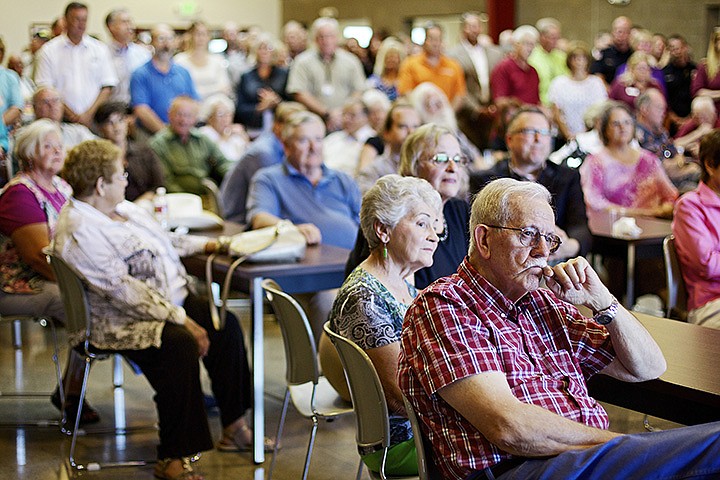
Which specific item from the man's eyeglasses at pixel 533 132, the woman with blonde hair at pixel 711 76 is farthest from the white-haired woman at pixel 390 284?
the woman with blonde hair at pixel 711 76

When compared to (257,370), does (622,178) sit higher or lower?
higher

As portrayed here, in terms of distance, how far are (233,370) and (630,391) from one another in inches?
79.3

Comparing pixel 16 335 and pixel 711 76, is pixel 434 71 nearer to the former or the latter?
pixel 711 76

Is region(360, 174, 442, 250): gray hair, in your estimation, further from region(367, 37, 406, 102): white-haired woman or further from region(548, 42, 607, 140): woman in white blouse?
region(367, 37, 406, 102): white-haired woman

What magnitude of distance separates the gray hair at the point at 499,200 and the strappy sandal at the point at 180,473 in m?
1.80

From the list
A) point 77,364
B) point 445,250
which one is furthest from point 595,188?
point 77,364

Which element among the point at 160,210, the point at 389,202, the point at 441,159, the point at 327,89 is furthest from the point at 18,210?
the point at 327,89

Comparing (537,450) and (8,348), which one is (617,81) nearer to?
(8,348)

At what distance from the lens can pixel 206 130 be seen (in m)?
8.04

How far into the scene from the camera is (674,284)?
4.07 meters

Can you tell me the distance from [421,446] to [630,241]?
271cm

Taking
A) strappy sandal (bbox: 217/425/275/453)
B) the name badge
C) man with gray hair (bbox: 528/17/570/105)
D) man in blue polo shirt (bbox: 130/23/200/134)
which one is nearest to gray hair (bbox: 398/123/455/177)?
strappy sandal (bbox: 217/425/275/453)

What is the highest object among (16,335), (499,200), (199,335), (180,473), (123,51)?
(123,51)

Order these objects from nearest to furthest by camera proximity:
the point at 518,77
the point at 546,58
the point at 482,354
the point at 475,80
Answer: the point at 482,354, the point at 518,77, the point at 475,80, the point at 546,58
